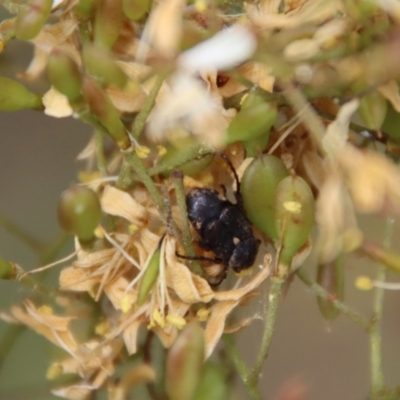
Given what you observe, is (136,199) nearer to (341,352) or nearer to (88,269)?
(88,269)

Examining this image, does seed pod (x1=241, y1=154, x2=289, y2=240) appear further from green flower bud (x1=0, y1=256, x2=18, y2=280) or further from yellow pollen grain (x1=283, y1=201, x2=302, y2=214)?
green flower bud (x1=0, y1=256, x2=18, y2=280)

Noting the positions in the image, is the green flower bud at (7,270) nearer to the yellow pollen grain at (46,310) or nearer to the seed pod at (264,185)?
the yellow pollen grain at (46,310)

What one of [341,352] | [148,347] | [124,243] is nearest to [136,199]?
[124,243]

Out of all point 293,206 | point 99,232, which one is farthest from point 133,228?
point 293,206

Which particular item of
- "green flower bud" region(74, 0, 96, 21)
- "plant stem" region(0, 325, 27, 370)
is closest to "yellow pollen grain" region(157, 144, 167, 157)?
"green flower bud" region(74, 0, 96, 21)

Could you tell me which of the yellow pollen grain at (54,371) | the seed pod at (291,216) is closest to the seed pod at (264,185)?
the seed pod at (291,216)

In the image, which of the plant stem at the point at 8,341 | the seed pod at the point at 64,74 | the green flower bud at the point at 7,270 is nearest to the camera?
the seed pod at the point at 64,74

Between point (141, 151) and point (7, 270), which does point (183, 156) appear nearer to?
point (141, 151)
